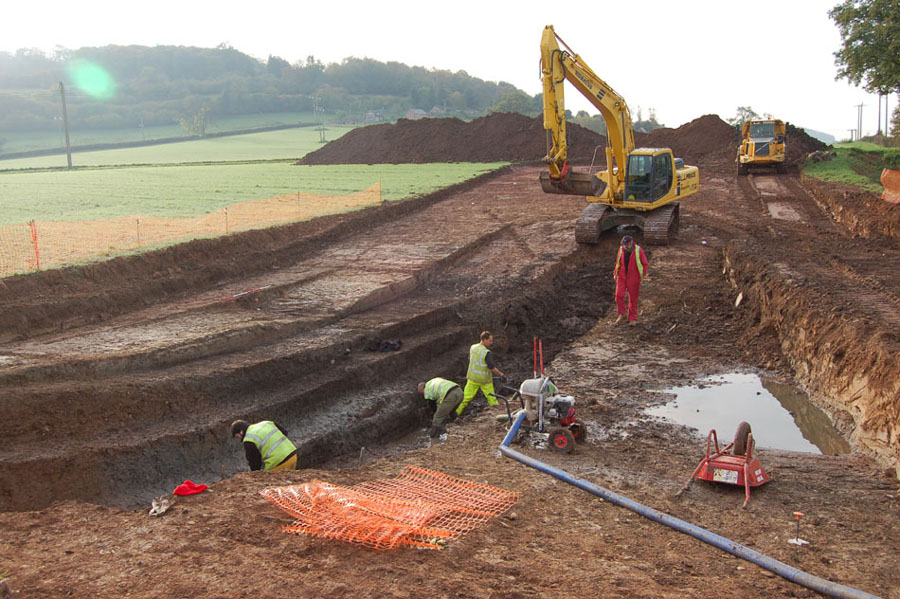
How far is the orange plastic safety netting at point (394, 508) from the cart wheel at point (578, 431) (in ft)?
6.17

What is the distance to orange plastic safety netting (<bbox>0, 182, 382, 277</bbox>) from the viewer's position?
1522 cm

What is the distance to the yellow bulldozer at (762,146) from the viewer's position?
33.7 m

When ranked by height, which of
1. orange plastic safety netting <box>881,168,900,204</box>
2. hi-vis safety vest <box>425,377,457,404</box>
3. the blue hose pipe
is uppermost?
orange plastic safety netting <box>881,168,900,204</box>

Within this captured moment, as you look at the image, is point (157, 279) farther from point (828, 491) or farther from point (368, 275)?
point (828, 491)

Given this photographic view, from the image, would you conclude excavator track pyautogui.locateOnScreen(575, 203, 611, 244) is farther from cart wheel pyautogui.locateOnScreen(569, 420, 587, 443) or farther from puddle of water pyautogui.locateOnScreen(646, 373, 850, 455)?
cart wheel pyautogui.locateOnScreen(569, 420, 587, 443)

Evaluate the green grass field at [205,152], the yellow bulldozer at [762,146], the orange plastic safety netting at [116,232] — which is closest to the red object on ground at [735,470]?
the orange plastic safety netting at [116,232]

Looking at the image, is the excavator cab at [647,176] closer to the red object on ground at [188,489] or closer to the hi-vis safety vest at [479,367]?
the hi-vis safety vest at [479,367]

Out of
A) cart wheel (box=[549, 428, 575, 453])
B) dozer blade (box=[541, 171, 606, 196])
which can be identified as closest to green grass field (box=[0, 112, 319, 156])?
dozer blade (box=[541, 171, 606, 196])

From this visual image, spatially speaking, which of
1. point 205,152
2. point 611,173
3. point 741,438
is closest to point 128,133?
point 205,152

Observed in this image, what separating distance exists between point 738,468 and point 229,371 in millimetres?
7692

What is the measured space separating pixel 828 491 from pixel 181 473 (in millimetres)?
8020

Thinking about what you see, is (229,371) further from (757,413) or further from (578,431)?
(757,413)

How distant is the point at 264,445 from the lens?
8.60m

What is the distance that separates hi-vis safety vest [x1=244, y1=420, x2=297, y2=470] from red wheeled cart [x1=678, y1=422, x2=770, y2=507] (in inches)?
188
